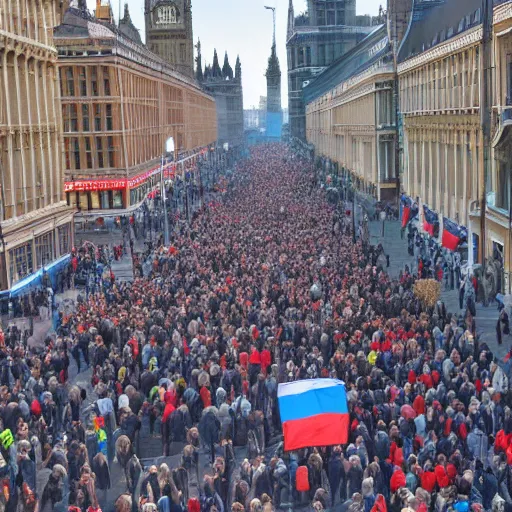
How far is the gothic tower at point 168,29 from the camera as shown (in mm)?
183000

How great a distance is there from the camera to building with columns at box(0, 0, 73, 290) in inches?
1463

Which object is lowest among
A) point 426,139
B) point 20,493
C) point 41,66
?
point 20,493

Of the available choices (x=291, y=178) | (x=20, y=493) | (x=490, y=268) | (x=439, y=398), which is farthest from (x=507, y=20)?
(x=291, y=178)

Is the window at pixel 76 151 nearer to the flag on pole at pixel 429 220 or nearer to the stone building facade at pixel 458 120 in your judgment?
the stone building facade at pixel 458 120

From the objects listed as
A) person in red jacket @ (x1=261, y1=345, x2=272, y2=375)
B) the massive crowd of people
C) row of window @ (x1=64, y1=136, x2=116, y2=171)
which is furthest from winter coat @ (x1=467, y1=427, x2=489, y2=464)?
row of window @ (x1=64, y1=136, x2=116, y2=171)

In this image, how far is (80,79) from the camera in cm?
6681

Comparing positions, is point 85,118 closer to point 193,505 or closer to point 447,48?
point 447,48

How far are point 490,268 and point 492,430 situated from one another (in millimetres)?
16117

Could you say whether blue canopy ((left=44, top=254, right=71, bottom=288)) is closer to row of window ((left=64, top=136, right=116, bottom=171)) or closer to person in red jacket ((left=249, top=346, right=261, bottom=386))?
person in red jacket ((left=249, top=346, right=261, bottom=386))

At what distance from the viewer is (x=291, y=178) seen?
91750 mm

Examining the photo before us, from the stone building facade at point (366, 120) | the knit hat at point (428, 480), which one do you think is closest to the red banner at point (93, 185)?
the stone building facade at point (366, 120)

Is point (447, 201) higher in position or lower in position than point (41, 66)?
lower

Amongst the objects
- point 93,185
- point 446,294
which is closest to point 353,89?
point 93,185

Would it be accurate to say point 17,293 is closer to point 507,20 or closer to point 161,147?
point 507,20
